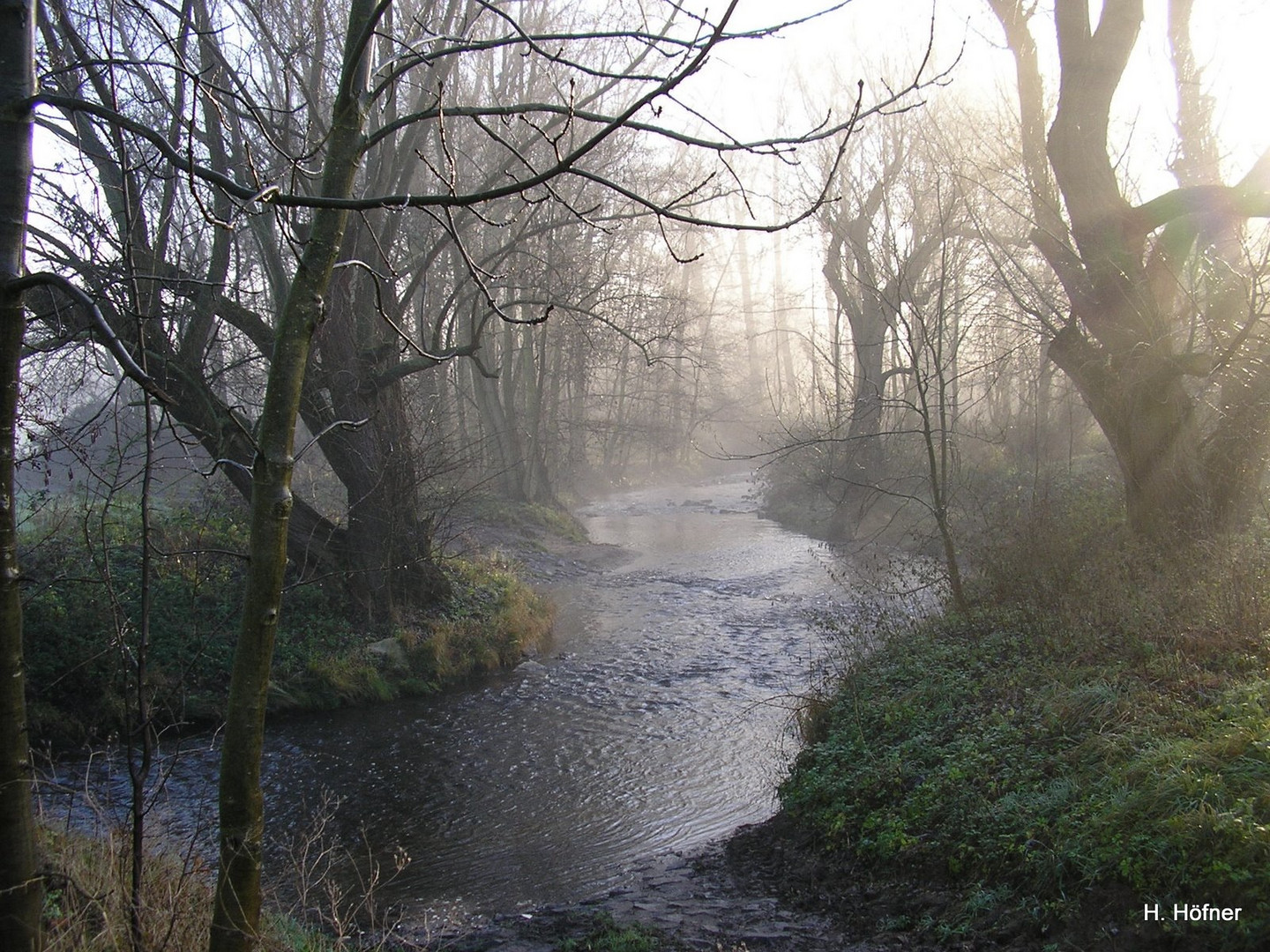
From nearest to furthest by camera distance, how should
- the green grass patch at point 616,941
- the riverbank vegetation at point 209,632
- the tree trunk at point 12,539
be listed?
the tree trunk at point 12,539, the green grass patch at point 616,941, the riverbank vegetation at point 209,632

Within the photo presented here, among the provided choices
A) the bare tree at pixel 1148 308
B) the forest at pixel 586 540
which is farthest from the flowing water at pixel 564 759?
the bare tree at pixel 1148 308

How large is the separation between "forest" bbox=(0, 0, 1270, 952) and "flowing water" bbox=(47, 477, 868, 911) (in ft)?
0.36

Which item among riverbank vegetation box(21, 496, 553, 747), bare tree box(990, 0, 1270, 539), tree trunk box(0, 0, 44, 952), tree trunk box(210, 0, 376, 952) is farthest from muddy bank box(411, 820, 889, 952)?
bare tree box(990, 0, 1270, 539)

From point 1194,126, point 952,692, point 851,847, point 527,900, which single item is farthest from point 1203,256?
point 527,900

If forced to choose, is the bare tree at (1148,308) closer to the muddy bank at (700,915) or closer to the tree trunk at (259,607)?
the muddy bank at (700,915)

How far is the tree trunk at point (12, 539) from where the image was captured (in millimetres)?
2693

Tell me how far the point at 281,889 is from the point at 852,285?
73.5ft

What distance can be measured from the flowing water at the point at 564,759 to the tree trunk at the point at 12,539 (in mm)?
1204

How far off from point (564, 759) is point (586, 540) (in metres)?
14.2

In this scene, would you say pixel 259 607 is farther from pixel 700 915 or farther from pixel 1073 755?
pixel 1073 755

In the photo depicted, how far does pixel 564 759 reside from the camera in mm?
8820

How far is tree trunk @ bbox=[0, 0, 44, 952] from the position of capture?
2.69 metres

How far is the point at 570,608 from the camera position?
16000mm

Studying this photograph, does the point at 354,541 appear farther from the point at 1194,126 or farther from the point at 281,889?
the point at 1194,126
